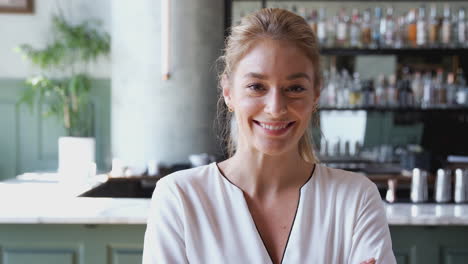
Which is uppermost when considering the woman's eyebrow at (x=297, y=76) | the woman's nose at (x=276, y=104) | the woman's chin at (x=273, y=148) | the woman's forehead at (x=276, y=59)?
the woman's forehead at (x=276, y=59)

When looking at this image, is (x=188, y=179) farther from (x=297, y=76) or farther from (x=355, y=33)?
(x=355, y=33)

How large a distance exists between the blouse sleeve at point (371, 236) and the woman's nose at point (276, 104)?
0.32 m

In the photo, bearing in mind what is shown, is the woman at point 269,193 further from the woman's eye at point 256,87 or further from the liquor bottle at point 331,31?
the liquor bottle at point 331,31

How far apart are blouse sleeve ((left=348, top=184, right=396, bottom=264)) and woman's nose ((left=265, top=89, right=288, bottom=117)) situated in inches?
12.5

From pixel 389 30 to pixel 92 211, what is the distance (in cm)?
349

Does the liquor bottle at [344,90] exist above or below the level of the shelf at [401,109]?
above

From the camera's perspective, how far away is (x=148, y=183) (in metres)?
3.86

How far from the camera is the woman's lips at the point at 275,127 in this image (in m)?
1.30

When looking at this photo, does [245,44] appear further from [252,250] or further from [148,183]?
[148,183]

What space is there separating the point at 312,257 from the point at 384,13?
179 inches

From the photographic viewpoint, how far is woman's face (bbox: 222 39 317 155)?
130 centimetres

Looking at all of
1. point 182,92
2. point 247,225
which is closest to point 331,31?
point 182,92

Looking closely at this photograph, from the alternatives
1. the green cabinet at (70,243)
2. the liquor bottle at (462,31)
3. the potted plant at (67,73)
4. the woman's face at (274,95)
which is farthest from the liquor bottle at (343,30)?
the woman's face at (274,95)

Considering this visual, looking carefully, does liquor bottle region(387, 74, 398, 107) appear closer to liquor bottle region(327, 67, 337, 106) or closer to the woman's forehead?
liquor bottle region(327, 67, 337, 106)
